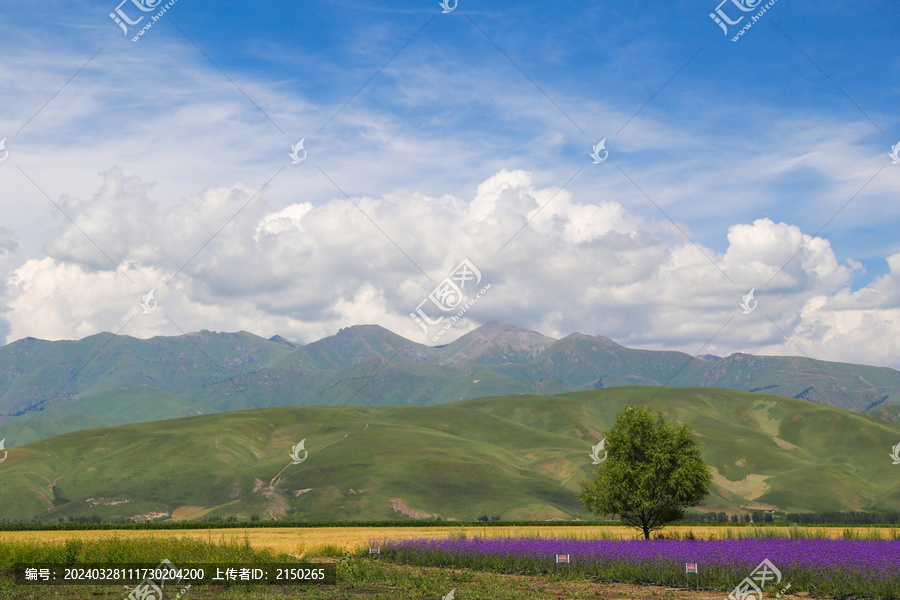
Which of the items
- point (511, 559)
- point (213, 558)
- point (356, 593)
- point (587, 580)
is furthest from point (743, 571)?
point (213, 558)

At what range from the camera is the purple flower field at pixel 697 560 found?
3003 centimetres

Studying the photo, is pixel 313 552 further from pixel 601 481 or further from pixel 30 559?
pixel 601 481

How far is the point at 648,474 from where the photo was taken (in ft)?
192

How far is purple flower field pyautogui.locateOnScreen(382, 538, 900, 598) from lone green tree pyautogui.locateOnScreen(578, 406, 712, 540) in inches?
621

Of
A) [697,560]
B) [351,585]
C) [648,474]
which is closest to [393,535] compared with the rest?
[648,474]

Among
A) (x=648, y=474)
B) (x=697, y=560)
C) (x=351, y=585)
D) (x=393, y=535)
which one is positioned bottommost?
(x=393, y=535)

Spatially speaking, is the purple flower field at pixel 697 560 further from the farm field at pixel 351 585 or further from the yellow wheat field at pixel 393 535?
the yellow wheat field at pixel 393 535

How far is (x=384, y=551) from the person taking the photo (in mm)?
45062

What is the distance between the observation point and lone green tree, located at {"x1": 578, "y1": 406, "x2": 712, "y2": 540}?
193ft

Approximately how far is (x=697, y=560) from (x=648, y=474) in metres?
24.4

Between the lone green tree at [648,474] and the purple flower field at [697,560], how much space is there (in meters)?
15.8

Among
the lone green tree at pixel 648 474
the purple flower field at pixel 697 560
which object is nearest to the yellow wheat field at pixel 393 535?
the lone green tree at pixel 648 474

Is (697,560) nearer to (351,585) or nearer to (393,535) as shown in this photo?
(351,585)

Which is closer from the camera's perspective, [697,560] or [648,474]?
[697,560]
